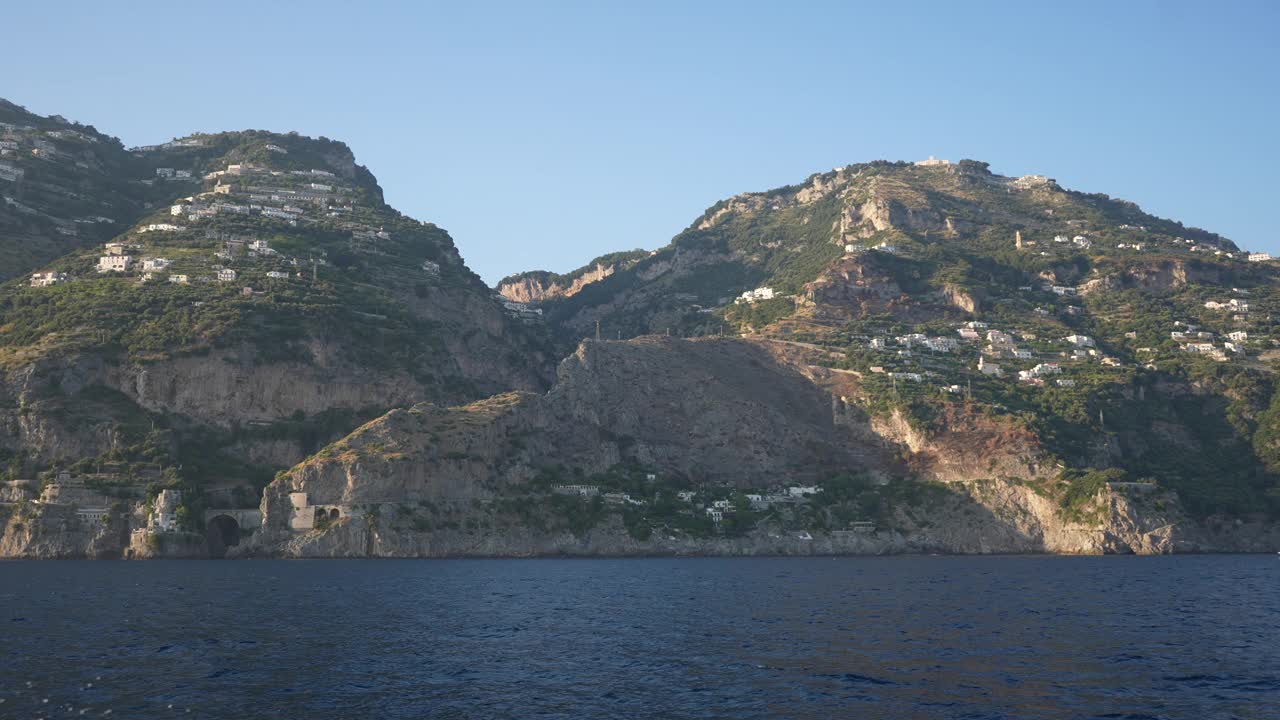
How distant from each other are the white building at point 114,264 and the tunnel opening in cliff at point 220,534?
5970 centimetres

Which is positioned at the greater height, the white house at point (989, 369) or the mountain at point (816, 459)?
the white house at point (989, 369)

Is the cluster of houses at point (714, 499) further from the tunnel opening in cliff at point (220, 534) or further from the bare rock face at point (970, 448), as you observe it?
the tunnel opening in cliff at point (220, 534)

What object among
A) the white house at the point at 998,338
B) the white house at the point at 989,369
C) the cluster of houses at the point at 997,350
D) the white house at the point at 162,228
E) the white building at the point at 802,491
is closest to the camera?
the white building at the point at 802,491

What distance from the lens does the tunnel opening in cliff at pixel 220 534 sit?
127250 mm

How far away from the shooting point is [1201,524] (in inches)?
5689

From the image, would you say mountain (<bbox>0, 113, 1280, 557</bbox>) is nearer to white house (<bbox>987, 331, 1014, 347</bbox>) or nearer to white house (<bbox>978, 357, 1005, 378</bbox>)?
white house (<bbox>978, 357, 1005, 378</bbox>)

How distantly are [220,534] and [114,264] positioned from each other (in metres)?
64.2

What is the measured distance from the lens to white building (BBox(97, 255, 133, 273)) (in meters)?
171

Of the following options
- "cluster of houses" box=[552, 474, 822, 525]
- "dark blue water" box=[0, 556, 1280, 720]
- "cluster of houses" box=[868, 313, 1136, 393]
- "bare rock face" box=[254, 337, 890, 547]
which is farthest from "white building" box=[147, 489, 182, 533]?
"cluster of houses" box=[868, 313, 1136, 393]

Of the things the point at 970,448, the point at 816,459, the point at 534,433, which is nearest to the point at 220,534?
the point at 534,433

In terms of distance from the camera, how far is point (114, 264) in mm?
172125

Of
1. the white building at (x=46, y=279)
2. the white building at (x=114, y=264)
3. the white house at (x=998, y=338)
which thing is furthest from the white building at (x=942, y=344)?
the white building at (x=46, y=279)

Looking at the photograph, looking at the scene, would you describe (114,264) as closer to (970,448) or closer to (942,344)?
(970,448)

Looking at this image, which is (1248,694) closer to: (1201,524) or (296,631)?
(296,631)
